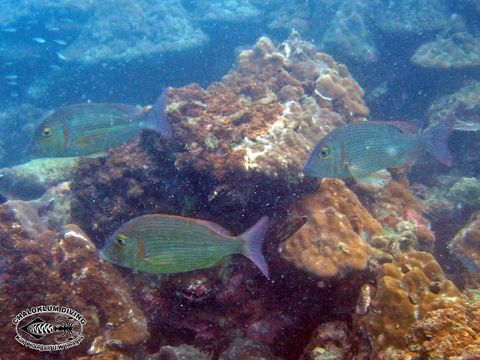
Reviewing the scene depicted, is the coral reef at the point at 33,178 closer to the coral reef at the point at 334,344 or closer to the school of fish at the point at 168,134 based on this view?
the school of fish at the point at 168,134

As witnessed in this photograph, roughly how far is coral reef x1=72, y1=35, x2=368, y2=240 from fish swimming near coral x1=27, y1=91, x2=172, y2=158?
0.80m

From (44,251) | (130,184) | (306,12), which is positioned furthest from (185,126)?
(306,12)

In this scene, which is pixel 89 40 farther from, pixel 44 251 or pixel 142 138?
pixel 44 251

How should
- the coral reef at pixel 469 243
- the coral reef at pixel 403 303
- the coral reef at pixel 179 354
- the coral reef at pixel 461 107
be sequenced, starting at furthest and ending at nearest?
the coral reef at pixel 461 107 → the coral reef at pixel 469 243 → the coral reef at pixel 179 354 → the coral reef at pixel 403 303

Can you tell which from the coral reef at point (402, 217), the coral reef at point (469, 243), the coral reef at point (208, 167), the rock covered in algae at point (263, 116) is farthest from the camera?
the coral reef at point (469, 243)

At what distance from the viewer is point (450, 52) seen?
11430mm

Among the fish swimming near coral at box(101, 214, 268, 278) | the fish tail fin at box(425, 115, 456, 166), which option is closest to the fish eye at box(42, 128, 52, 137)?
the fish swimming near coral at box(101, 214, 268, 278)

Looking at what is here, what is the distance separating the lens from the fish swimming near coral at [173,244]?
9.37 feet

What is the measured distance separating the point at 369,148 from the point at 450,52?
10.5 meters

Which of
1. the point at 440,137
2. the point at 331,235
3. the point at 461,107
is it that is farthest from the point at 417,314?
the point at 461,107

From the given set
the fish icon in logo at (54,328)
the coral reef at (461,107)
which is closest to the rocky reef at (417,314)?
the fish icon in logo at (54,328)

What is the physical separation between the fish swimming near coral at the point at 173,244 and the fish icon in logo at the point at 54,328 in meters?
1.23

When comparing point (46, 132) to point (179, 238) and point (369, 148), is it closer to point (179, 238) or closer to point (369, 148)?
point (179, 238)

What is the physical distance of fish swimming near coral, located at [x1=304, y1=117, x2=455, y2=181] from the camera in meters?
3.52
